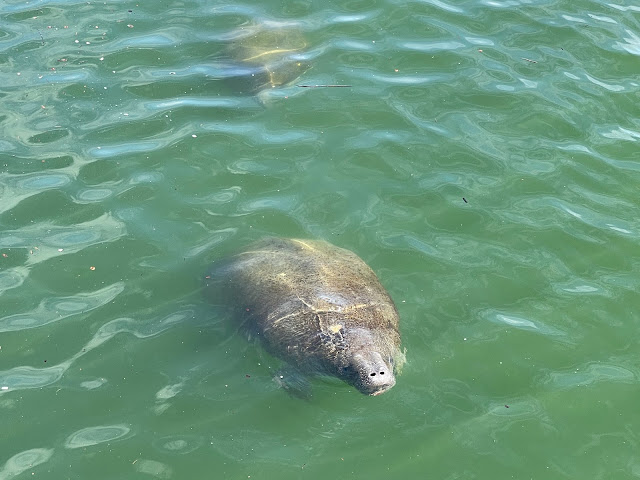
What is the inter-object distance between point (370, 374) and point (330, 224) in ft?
6.40

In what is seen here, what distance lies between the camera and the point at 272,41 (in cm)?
924

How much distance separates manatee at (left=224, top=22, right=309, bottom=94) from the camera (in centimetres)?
860

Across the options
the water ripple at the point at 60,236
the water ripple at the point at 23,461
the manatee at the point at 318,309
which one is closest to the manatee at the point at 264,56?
the water ripple at the point at 60,236

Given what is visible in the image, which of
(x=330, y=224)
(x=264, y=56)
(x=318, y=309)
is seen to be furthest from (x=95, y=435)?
(x=264, y=56)

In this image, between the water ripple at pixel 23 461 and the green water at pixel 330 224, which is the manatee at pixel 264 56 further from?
the water ripple at pixel 23 461

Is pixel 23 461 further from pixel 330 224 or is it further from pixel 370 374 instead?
pixel 330 224

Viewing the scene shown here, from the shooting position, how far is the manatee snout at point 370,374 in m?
5.40

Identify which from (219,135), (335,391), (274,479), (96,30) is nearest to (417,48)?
(219,135)

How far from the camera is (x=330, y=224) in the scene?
703 cm

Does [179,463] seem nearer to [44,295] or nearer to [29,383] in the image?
[29,383]

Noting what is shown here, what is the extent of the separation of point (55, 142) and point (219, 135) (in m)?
1.57

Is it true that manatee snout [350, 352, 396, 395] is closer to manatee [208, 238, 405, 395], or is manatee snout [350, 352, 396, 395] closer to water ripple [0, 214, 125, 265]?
manatee [208, 238, 405, 395]

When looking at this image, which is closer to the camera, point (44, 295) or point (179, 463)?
point (179, 463)

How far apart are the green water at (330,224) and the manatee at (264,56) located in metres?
0.08
